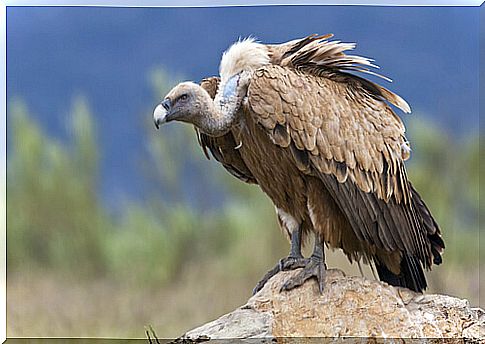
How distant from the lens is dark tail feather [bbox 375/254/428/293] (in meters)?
4.00

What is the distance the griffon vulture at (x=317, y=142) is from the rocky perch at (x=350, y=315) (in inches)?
3.6

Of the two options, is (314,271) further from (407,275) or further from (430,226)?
Answer: (430,226)

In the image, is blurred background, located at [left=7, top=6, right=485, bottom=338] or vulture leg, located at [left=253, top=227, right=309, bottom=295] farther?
blurred background, located at [left=7, top=6, right=485, bottom=338]

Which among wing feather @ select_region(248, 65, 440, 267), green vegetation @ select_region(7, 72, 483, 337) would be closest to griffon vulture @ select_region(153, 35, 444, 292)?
wing feather @ select_region(248, 65, 440, 267)

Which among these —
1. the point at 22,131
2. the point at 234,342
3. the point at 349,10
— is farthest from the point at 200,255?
the point at 349,10

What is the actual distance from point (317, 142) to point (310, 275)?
67cm

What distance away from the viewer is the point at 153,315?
459 cm

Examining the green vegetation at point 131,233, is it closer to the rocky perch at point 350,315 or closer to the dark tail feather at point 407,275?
the dark tail feather at point 407,275

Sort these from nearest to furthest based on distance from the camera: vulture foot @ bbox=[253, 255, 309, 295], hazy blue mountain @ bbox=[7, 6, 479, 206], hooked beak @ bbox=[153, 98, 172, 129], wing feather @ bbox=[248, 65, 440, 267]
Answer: wing feather @ bbox=[248, 65, 440, 267], hooked beak @ bbox=[153, 98, 172, 129], vulture foot @ bbox=[253, 255, 309, 295], hazy blue mountain @ bbox=[7, 6, 479, 206]

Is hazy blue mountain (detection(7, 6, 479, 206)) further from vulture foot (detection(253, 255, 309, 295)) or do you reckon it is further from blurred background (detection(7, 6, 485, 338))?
vulture foot (detection(253, 255, 309, 295))

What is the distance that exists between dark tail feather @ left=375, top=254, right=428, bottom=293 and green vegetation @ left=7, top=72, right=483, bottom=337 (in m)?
0.68

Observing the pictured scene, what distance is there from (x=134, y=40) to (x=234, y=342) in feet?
6.48

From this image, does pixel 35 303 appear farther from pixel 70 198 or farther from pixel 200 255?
pixel 200 255

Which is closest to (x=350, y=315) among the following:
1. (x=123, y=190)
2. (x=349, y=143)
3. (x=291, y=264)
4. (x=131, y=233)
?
(x=291, y=264)
